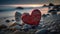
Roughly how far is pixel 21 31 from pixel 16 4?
272mm

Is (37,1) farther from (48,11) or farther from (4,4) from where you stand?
(4,4)

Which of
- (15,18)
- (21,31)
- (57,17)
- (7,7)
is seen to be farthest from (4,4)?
(57,17)

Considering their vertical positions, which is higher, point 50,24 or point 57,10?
point 57,10

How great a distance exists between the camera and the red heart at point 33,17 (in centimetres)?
100

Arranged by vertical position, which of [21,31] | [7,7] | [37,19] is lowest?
[21,31]

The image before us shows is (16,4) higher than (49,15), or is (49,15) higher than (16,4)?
(16,4)

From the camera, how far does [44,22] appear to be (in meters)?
1.01

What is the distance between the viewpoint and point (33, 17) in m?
1.01

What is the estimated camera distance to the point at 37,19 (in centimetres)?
102

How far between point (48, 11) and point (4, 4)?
0.44 m

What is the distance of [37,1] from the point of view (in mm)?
1047

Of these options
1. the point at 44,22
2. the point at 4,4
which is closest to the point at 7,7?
the point at 4,4

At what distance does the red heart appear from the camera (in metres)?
1.00

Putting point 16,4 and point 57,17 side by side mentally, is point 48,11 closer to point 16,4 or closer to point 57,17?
point 57,17
